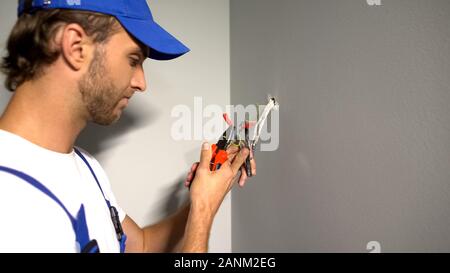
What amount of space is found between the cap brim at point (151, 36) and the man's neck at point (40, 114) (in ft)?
0.52

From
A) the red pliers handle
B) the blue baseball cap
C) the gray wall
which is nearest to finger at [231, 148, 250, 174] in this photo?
the red pliers handle

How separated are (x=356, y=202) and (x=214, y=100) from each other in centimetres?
58

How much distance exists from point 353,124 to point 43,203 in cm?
56

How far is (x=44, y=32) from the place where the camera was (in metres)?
0.54

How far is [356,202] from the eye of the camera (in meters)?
0.61

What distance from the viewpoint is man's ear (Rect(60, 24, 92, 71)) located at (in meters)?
0.53

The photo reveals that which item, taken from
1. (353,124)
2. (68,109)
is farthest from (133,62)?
(353,124)

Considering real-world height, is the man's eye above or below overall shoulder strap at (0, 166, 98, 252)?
above

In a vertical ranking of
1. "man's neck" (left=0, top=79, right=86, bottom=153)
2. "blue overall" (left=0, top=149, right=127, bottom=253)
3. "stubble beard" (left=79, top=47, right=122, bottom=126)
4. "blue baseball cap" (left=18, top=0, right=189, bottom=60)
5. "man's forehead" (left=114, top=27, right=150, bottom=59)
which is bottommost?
"blue overall" (left=0, top=149, right=127, bottom=253)

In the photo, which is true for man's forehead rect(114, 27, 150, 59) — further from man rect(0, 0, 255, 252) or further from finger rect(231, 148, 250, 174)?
finger rect(231, 148, 250, 174)

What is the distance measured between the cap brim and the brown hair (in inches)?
1.0

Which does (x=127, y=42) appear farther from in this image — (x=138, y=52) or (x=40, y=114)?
(x=40, y=114)
